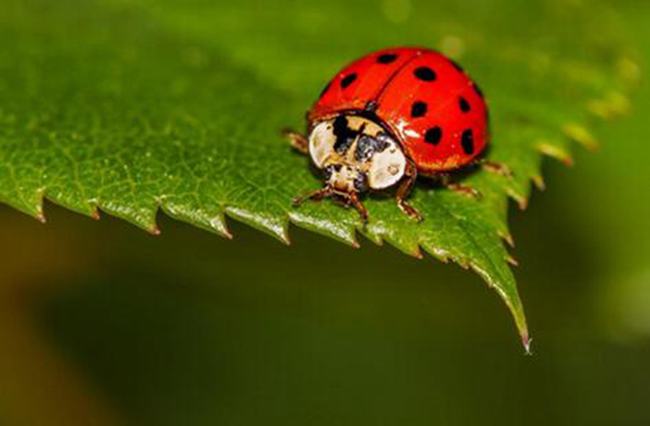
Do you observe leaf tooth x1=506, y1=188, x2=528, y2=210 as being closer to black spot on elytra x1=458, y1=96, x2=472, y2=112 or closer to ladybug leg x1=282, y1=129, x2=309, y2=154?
black spot on elytra x1=458, y1=96, x2=472, y2=112

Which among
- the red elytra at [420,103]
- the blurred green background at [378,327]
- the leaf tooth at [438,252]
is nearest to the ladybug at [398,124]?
the red elytra at [420,103]

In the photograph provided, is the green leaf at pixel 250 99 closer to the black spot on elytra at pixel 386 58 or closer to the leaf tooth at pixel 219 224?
the leaf tooth at pixel 219 224

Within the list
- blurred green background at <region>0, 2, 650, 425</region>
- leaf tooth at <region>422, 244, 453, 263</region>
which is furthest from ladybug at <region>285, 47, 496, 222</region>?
blurred green background at <region>0, 2, 650, 425</region>

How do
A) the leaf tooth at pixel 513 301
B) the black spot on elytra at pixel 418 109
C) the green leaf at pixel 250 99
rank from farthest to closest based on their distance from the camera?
the black spot on elytra at pixel 418 109, the green leaf at pixel 250 99, the leaf tooth at pixel 513 301

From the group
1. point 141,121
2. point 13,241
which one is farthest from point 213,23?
point 13,241

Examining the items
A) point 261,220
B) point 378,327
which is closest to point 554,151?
point 261,220

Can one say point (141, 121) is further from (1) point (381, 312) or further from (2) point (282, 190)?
(1) point (381, 312)

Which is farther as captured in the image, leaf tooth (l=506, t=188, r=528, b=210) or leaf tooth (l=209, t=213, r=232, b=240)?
leaf tooth (l=506, t=188, r=528, b=210)
